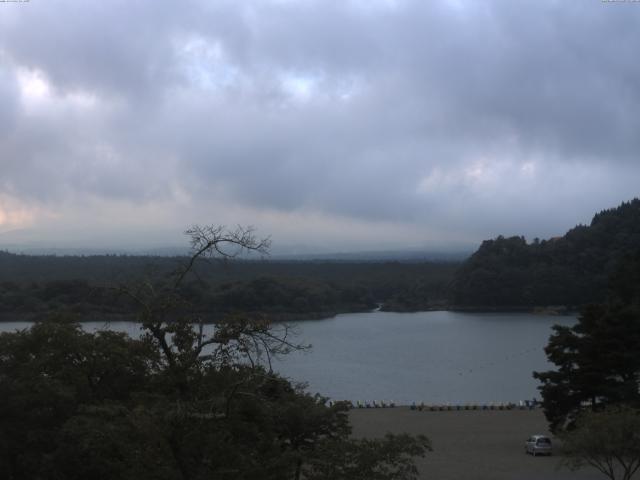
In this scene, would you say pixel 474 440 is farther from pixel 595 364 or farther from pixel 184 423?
pixel 184 423

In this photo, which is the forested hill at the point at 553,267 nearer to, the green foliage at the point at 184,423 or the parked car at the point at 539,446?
the parked car at the point at 539,446

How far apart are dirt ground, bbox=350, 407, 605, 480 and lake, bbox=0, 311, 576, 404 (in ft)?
10.6

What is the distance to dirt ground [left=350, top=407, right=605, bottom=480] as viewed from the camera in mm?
12039

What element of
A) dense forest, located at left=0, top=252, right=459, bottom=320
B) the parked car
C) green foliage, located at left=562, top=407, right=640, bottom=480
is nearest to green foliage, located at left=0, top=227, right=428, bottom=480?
green foliage, located at left=562, top=407, right=640, bottom=480

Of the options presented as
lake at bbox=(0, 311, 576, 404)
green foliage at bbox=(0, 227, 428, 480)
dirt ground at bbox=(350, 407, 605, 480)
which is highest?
green foliage at bbox=(0, 227, 428, 480)

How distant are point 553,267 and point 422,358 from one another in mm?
28328

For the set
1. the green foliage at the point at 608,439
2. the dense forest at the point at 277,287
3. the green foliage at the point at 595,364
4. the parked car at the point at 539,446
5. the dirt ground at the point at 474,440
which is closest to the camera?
the green foliage at the point at 608,439

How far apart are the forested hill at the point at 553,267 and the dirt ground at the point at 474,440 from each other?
39.0 m

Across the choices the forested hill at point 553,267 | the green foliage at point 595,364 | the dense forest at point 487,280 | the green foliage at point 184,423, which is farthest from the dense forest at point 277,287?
the green foliage at point 184,423

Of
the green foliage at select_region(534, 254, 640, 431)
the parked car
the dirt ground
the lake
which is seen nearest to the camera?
the dirt ground

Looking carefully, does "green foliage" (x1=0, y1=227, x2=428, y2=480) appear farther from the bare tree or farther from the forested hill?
the forested hill

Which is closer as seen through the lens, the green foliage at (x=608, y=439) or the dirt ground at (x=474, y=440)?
the green foliage at (x=608, y=439)

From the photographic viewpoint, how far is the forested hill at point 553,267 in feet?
189

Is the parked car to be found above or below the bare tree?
below
